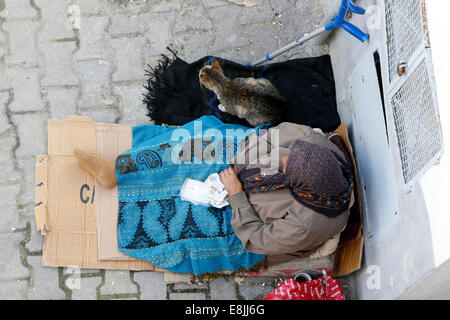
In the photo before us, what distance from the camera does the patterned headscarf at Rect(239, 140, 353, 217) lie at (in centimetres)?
258

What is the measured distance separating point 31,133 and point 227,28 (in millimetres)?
2128

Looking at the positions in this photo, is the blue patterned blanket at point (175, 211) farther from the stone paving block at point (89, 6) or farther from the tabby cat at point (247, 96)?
the stone paving block at point (89, 6)

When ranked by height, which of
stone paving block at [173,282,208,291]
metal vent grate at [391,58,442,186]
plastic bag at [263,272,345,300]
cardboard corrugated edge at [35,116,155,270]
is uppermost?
metal vent grate at [391,58,442,186]

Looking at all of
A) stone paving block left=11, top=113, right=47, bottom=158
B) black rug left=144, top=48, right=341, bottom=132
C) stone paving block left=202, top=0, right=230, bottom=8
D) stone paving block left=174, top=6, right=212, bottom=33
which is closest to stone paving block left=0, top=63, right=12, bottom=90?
stone paving block left=11, top=113, right=47, bottom=158

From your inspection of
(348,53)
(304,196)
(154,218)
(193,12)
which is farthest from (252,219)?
(193,12)

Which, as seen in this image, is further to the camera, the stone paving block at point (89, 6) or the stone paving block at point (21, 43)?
the stone paving block at point (89, 6)

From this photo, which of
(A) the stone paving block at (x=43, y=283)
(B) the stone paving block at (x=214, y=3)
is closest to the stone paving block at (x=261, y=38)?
(B) the stone paving block at (x=214, y=3)

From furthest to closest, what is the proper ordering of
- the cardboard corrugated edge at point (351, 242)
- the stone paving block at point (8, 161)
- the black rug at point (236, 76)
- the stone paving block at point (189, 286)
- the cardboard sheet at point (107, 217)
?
Answer: the black rug at point (236, 76)
the stone paving block at point (8, 161)
the stone paving block at point (189, 286)
the cardboard sheet at point (107, 217)
the cardboard corrugated edge at point (351, 242)

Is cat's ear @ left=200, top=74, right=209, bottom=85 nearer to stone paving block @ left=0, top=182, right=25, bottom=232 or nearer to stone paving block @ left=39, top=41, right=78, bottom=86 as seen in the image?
stone paving block @ left=39, top=41, right=78, bottom=86

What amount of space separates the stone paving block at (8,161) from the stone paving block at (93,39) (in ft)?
3.27

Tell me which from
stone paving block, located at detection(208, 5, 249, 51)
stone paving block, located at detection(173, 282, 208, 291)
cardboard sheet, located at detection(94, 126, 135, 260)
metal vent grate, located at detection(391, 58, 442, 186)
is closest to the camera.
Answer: metal vent grate, located at detection(391, 58, 442, 186)

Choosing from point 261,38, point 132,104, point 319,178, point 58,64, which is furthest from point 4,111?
point 319,178

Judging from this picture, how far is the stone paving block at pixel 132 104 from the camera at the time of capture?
4012mm

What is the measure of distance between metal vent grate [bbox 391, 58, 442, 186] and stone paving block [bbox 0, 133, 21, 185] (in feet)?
10.5
